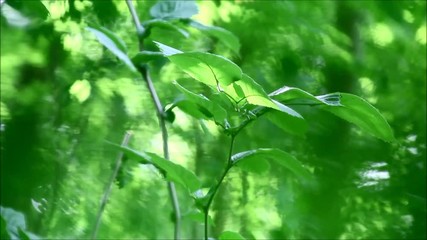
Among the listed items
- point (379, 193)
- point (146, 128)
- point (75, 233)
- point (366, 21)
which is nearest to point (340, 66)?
point (366, 21)

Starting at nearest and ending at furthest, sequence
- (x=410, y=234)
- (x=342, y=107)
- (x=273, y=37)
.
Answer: (x=342, y=107)
(x=410, y=234)
(x=273, y=37)

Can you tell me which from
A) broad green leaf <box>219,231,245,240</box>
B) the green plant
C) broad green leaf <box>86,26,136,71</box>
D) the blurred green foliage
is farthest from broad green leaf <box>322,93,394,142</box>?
the blurred green foliage

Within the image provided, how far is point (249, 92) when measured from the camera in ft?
1.17

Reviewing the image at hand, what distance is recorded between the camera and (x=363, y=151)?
32.6 inches

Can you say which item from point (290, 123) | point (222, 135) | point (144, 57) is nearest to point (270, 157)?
point (290, 123)

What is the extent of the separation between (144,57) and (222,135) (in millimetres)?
322

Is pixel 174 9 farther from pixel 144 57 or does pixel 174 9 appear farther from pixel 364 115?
pixel 364 115

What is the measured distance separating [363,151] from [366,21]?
21 cm

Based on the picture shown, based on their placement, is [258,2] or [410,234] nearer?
[410,234]

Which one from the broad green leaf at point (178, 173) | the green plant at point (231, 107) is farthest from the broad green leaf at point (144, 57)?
the broad green leaf at point (178, 173)

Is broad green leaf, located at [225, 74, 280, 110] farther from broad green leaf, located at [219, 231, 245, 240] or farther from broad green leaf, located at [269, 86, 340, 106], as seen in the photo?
broad green leaf, located at [219, 231, 245, 240]

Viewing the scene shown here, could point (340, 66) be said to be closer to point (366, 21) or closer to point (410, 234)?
point (366, 21)

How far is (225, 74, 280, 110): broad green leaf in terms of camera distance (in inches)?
13.6

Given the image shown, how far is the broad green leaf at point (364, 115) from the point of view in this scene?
36 centimetres
